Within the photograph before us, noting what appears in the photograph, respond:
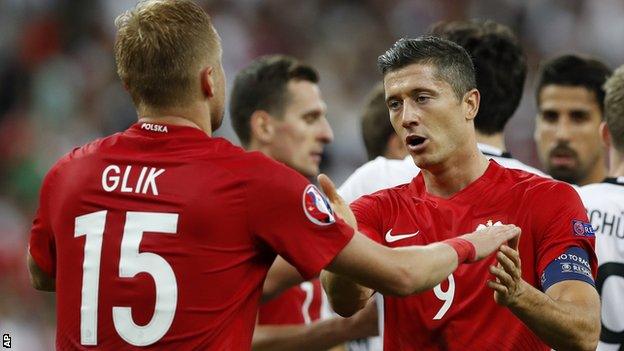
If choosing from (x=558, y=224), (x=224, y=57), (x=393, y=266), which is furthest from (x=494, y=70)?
(x=224, y=57)

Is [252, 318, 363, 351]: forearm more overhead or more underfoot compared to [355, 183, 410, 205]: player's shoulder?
more underfoot

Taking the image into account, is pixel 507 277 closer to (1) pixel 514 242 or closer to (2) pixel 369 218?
(1) pixel 514 242

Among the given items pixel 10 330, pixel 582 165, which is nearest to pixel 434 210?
pixel 582 165

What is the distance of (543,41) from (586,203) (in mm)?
10992

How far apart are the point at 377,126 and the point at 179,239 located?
3556mm

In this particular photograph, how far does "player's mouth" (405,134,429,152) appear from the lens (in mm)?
4332

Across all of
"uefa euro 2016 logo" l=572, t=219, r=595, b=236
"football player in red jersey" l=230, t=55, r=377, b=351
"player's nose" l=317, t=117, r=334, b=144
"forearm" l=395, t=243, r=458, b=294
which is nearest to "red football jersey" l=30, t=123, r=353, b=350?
"forearm" l=395, t=243, r=458, b=294

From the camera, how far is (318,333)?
5.84 meters

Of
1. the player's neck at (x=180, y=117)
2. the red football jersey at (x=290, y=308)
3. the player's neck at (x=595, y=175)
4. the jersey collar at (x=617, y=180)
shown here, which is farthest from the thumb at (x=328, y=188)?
the player's neck at (x=595, y=175)

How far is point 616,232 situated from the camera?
16.6ft

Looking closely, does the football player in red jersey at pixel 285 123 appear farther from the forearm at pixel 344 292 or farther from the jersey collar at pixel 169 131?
the jersey collar at pixel 169 131

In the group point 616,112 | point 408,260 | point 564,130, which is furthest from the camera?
point 564,130

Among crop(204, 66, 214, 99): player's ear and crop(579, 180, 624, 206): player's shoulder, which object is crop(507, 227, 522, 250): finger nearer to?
crop(204, 66, 214, 99): player's ear

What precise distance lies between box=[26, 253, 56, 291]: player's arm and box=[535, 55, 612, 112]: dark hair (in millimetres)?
3751
